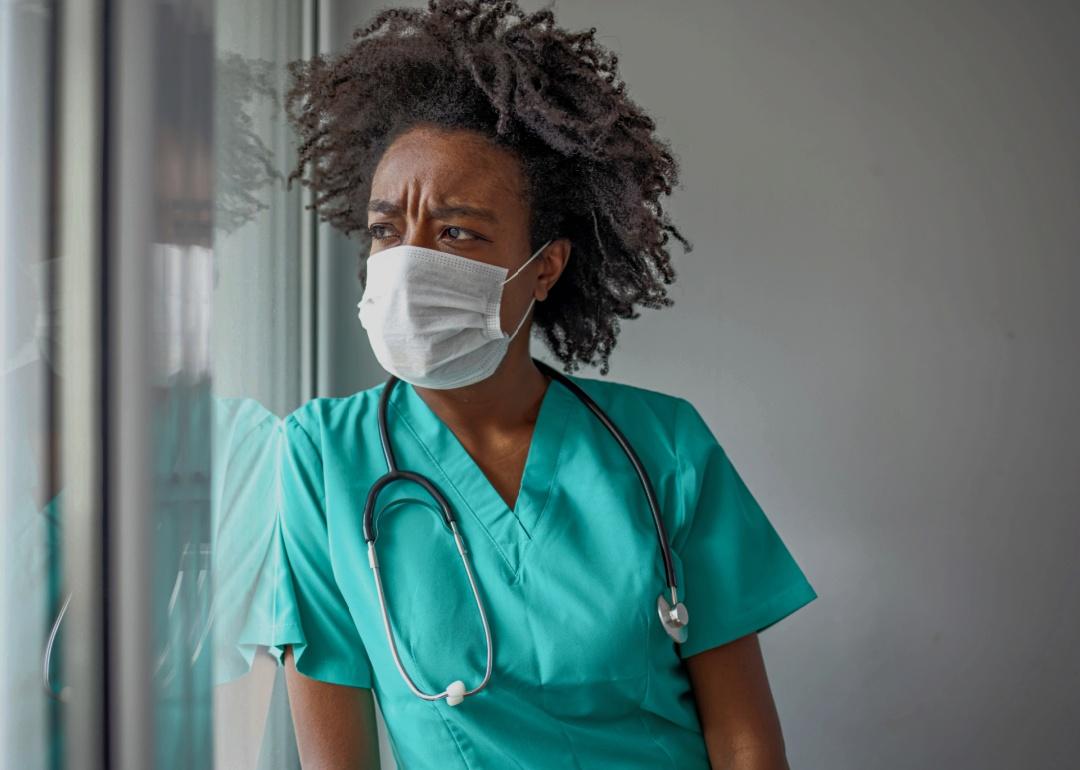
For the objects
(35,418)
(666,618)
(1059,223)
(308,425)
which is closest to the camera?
(35,418)

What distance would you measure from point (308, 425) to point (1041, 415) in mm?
1267

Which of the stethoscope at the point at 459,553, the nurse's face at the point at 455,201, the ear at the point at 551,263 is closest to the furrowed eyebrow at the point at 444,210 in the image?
the nurse's face at the point at 455,201

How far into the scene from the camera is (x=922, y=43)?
5.44 ft

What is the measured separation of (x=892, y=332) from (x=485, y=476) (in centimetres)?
90

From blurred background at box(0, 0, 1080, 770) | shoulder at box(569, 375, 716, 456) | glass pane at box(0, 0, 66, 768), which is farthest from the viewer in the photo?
blurred background at box(0, 0, 1080, 770)

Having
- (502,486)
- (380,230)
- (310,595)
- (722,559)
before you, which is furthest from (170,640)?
(722,559)

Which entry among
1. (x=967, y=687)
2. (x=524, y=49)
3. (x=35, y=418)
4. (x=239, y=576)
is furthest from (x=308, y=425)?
(x=967, y=687)

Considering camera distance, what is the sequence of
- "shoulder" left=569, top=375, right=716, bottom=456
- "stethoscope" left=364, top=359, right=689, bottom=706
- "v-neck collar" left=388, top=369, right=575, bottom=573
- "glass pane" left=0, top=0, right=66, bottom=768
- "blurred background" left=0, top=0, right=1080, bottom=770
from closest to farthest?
"glass pane" left=0, top=0, right=66, bottom=768 → "stethoscope" left=364, top=359, right=689, bottom=706 → "v-neck collar" left=388, top=369, right=575, bottom=573 → "shoulder" left=569, top=375, right=716, bottom=456 → "blurred background" left=0, top=0, right=1080, bottom=770

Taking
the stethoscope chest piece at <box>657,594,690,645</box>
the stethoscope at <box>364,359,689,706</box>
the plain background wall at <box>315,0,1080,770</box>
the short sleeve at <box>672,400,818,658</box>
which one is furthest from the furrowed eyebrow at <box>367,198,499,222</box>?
the plain background wall at <box>315,0,1080,770</box>

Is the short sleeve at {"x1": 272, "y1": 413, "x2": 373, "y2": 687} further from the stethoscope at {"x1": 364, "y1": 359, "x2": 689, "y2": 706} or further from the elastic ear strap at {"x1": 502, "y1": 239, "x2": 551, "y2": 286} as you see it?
the elastic ear strap at {"x1": 502, "y1": 239, "x2": 551, "y2": 286}

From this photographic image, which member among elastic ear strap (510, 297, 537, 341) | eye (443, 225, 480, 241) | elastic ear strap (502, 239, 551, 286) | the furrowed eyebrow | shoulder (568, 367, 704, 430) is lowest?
shoulder (568, 367, 704, 430)

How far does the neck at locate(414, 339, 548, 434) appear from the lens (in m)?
1.17

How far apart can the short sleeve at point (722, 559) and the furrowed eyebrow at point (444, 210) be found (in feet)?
1.22

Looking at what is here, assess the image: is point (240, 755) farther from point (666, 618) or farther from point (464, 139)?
point (464, 139)
